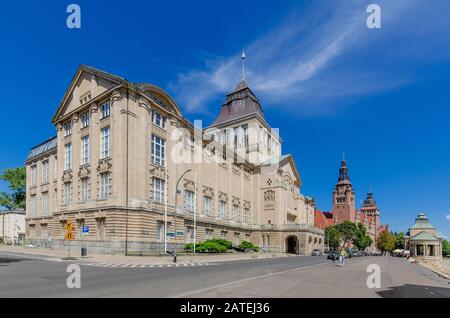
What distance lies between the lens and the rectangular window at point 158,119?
41.5 m

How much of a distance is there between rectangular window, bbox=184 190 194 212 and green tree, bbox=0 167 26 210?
135ft

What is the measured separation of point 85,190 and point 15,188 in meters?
37.9

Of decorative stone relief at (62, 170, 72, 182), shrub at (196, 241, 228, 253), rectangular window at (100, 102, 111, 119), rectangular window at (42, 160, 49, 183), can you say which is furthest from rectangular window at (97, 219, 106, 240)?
rectangular window at (42, 160, 49, 183)

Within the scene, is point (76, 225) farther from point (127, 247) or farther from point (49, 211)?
point (49, 211)

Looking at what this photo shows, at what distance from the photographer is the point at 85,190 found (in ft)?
135

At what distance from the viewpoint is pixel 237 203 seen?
6347 cm

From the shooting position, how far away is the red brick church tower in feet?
430

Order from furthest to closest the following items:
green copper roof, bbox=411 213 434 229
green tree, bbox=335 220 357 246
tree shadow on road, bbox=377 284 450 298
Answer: green tree, bbox=335 220 357 246, green copper roof, bbox=411 213 434 229, tree shadow on road, bbox=377 284 450 298

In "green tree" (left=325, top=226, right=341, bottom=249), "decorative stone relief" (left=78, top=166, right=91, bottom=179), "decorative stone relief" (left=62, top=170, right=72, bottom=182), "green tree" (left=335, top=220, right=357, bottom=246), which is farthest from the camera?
"green tree" (left=335, top=220, right=357, bottom=246)

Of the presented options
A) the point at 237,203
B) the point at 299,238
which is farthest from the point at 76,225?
the point at 299,238

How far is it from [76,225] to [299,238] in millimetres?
42705

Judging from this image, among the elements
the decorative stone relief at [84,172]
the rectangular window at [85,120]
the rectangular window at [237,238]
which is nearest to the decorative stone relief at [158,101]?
the rectangular window at [85,120]

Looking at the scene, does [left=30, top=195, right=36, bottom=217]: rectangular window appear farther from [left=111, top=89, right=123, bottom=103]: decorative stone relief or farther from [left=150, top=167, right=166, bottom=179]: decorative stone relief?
[left=111, top=89, right=123, bottom=103]: decorative stone relief

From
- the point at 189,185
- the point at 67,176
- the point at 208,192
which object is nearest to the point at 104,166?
the point at 67,176
